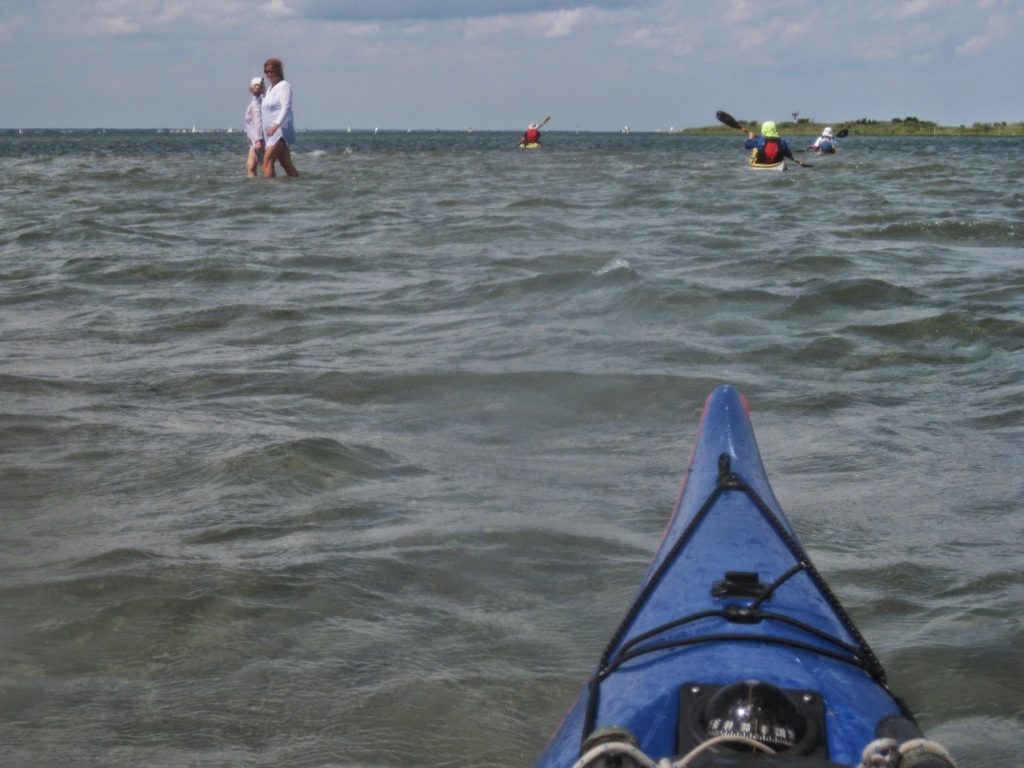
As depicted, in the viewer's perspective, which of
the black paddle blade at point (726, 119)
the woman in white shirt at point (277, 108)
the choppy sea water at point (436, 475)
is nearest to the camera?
the choppy sea water at point (436, 475)

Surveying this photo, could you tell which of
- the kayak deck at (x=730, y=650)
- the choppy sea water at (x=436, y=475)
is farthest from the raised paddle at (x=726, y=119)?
the kayak deck at (x=730, y=650)

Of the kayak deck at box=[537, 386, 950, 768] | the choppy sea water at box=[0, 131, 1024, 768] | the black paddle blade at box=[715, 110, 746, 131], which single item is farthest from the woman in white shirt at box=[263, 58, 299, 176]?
the kayak deck at box=[537, 386, 950, 768]

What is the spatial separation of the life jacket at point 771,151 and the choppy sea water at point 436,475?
13897mm

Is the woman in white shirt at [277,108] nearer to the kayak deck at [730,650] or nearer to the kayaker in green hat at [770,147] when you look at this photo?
the kayaker in green hat at [770,147]

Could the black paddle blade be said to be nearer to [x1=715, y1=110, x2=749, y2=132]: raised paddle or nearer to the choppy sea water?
[x1=715, y1=110, x2=749, y2=132]: raised paddle

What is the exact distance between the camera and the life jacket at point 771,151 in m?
24.7

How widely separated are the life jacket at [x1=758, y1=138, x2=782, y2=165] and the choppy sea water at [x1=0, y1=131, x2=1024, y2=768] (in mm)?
13897

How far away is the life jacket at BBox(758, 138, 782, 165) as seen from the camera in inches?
973

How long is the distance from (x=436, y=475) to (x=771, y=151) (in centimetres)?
2107

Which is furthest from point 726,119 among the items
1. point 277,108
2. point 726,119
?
point 277,108

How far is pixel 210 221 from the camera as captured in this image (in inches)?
532

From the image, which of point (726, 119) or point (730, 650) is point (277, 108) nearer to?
point (726, 119)

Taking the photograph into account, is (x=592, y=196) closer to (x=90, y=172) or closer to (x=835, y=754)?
(x=90, y=172)

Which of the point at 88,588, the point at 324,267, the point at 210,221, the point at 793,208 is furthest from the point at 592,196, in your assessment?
the point at 88,588
